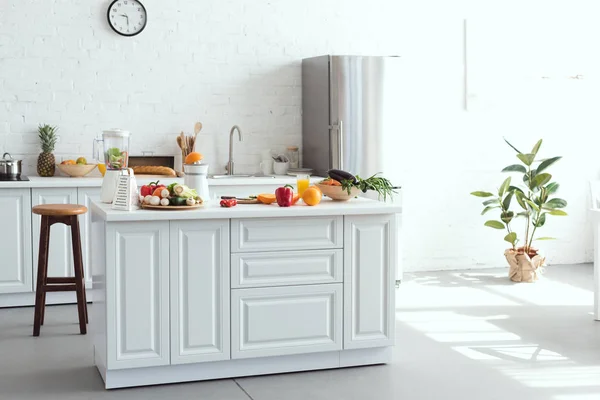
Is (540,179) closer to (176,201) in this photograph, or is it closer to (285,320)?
(285,320)

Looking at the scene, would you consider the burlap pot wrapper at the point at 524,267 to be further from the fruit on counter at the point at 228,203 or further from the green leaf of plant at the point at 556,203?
the fruit on counter at the point at 228,203

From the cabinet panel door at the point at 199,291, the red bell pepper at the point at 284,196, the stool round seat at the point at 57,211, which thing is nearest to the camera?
the cabinet panel door at the point at 199,291

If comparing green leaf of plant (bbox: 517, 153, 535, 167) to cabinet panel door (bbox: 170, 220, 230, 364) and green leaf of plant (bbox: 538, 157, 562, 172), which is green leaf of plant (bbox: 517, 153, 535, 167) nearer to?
green leaf of plant (bbox: 538, 157, 562, 172)

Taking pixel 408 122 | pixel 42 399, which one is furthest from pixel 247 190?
pixel 42 399

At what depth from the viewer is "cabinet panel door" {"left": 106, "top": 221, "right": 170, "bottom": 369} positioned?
4.15m

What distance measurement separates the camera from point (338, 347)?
454 cm

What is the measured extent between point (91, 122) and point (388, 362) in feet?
10.7

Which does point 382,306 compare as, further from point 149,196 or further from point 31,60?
point 31,60

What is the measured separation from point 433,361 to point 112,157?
236 centimetres

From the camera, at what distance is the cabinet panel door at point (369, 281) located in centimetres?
454

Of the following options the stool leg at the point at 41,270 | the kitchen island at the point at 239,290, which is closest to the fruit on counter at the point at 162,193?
the kitchen island at the point at 239,290

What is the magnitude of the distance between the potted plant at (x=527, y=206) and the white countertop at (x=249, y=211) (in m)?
2.89

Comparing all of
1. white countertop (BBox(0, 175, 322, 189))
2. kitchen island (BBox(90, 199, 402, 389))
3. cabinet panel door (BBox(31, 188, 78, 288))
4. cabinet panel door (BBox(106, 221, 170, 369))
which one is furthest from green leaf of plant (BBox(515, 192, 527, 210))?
cabinet panel door (BBox(106, 221, 170, 369))

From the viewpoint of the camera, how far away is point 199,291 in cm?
429
